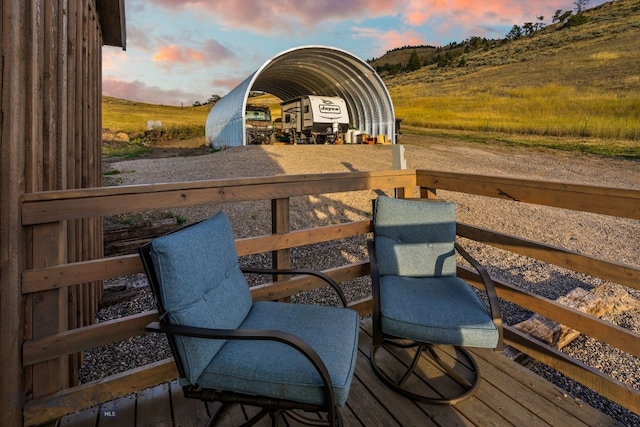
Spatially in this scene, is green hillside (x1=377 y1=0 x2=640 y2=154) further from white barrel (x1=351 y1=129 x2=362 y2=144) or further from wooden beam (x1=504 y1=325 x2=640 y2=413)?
wooden beam (x1=504 y1=325 x2=640 y2=413)

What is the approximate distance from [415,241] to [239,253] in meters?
1.20

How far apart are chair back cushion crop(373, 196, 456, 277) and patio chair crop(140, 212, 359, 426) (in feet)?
2.85

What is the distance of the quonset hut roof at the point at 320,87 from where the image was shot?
43.2ft

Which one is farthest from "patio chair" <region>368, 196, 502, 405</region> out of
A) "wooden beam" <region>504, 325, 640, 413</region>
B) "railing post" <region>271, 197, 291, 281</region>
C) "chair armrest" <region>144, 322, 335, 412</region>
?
"chair armrest" <region>144, 322, 335, 412</region>

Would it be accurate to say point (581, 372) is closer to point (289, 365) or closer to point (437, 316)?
point (437, 316)

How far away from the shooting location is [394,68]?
2293 inches

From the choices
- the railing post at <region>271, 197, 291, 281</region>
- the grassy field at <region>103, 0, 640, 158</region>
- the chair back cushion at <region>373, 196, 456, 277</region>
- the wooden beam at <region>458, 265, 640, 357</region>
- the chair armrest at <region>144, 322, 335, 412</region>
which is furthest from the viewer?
the grassy field at <region>103, 0, 640, 158</region>

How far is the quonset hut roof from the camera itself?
518 inches

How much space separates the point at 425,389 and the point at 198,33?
306 inches

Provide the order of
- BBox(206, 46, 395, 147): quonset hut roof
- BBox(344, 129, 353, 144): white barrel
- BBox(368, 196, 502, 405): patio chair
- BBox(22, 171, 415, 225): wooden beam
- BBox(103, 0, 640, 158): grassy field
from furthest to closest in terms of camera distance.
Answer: BBox(103, 0, 640, 158): grassy field < BBox(344, 129, 353, 144): white barrel < BBox(206, 46, 395, 147): quonset hut roof < BBox(368, 196, 502, 405): patio chair < BBox(22, 171, 415, 225): wooden beam

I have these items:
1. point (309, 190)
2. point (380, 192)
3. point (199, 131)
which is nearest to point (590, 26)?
point (199, 131)

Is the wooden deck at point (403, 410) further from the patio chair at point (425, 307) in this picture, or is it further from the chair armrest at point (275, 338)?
the chair armrest at point (275, 338)

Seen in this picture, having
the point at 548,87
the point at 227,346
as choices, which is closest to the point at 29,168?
the point at 227,346

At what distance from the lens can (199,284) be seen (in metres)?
1.51
